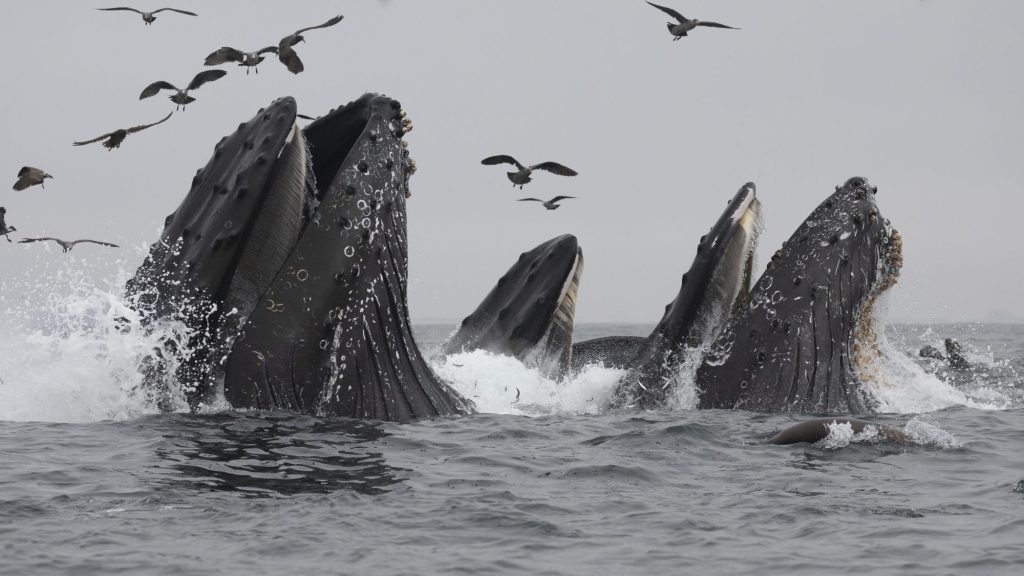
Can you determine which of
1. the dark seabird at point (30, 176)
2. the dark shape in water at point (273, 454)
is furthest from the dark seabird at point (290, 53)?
the dark shape in water at point (273, 454)

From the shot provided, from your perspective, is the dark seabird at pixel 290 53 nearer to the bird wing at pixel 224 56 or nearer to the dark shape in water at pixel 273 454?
the bird wing at pixel 224 56

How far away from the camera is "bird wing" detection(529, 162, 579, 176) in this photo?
1555 cm

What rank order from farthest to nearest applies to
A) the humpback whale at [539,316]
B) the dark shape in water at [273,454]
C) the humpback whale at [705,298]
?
the humpback whale at [539,316]
the humpback whale at [705,298]
the dark shape in water at [273,454]

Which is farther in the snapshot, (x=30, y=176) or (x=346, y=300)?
(x=30, y=176)

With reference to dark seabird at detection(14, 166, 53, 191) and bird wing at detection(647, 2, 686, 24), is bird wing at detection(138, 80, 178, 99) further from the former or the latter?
bird wing at detection(647, 2, 686, 24)

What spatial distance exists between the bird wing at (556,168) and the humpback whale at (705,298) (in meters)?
4.58

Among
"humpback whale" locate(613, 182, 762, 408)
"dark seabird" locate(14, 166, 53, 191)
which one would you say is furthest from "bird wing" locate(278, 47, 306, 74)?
"humpback whale" locate(613, 182, 762, 408)

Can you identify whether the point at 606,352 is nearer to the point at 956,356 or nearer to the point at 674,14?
the point at 674,14

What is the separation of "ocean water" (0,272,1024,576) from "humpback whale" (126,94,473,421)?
0.25 metres

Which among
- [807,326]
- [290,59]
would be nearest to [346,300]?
[807,326]

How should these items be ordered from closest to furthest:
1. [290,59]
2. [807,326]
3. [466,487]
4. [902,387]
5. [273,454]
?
[466,487], [273,454], [807,326], [902,387], [290,59]

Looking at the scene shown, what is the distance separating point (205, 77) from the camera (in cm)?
1399

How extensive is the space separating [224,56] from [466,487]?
7348 mm

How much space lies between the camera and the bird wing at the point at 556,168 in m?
15.5
